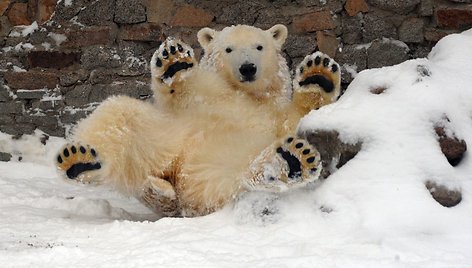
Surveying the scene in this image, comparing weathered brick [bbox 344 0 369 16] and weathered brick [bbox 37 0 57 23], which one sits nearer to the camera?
weathered brick [bbox 344 0 369 16]

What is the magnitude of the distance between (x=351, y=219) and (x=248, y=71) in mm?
903

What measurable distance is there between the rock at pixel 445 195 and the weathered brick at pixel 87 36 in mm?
2931

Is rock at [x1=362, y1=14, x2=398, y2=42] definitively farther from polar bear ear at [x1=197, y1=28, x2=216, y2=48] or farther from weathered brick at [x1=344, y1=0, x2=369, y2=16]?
polar bear ear at [x1=197, y1=28, x2=216, y2=48]

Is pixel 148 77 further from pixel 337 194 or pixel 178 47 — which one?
pixel 337 194

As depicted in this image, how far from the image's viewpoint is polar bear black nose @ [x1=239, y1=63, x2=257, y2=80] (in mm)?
2529

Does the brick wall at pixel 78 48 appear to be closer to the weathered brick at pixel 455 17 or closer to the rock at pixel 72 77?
the rock at pixel 72 77

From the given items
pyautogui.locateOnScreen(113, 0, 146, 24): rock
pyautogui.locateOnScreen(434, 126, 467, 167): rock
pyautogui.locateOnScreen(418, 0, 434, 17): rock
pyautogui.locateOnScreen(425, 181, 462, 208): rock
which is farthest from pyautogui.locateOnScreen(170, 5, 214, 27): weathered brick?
pyautogui.locateOnScreen(425, 181, 462, 208): rock

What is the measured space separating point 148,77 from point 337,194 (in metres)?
2.55

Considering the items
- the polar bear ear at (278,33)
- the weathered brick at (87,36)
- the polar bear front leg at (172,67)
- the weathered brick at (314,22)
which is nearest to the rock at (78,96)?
the weathered brick at (87,36)

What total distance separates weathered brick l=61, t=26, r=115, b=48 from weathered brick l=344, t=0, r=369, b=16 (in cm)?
156

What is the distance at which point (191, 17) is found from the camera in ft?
13.8

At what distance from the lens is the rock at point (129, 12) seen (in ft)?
13.9

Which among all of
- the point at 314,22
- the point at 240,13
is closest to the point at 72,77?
the point at 240,13

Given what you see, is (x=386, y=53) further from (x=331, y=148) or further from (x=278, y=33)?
(x=331, y=148)
